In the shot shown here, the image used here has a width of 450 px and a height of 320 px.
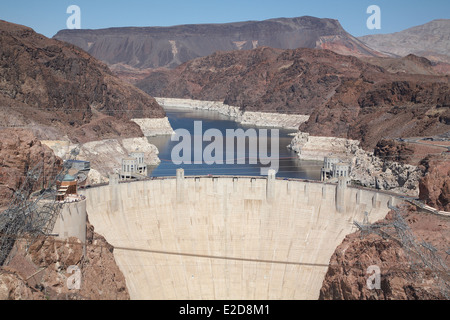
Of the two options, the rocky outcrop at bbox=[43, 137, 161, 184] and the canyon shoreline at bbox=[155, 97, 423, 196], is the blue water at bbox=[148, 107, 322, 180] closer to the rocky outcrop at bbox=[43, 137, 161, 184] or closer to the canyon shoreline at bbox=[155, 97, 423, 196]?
the canyon shoreline at bbox=[155, 97, 423, 196]

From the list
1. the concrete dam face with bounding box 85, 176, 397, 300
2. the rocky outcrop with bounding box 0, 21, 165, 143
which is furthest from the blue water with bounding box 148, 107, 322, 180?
the concrete dam face with bounding box 85, 176, 397, 300

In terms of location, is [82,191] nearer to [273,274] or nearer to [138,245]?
[138,245]

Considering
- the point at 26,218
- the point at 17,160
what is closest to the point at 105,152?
the point at 17,160

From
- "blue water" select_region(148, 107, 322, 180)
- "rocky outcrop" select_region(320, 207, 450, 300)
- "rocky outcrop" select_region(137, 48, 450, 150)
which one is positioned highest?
"rocky outcrop" select_region(137, 48, 450, 150)

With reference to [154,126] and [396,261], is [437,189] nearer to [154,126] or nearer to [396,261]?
[396,261]

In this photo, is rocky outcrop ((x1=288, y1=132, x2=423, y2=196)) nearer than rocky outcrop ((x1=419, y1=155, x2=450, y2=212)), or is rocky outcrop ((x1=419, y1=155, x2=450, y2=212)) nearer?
rocky outcrop ((x1=419, y1=155, x2=450, y2=212))

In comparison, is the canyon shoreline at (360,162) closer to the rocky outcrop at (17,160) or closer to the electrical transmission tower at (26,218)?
the rocky outcrop at (17,160)
